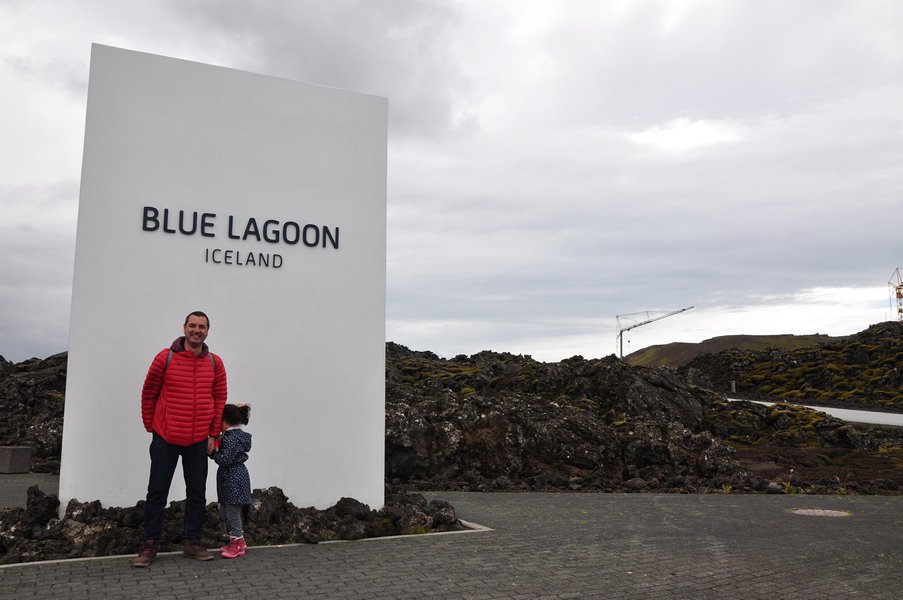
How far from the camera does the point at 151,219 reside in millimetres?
7863

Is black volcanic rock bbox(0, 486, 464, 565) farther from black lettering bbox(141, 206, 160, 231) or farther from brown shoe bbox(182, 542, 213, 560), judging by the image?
black lettering bbox(141, 206, 160, 231)

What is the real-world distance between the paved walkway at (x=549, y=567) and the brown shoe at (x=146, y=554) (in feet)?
0.25

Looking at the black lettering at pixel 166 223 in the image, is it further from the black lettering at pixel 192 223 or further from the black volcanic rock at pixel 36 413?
the black volcanic rock at pixel 36 413

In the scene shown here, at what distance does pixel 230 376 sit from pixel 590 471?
27.2 feet

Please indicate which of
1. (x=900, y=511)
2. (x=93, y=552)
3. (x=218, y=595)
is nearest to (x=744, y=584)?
(x=218, y=595)

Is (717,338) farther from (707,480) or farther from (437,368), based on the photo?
(707,480)

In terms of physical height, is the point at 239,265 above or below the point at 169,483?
above

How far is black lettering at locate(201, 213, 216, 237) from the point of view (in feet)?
26.6

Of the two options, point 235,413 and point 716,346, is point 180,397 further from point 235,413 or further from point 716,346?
point 716,346

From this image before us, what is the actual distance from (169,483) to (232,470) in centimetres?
55

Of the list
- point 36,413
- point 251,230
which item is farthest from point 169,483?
point 36,413

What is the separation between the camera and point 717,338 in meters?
135

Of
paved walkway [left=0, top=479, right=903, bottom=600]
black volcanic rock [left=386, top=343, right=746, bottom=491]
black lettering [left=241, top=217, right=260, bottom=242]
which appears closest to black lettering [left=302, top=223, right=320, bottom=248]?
black lettering [left=241, top=217, right=260, bottom=242]

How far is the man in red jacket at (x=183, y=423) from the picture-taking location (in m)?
6.27
